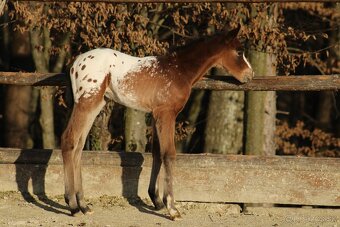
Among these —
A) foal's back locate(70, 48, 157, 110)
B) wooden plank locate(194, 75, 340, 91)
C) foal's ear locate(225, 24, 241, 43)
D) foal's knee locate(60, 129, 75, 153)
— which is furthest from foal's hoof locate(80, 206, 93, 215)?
foal's ear locate(225, 24, 241, 43)

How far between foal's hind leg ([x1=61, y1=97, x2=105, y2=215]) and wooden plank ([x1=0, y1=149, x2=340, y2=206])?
643mm

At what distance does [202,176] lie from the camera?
8.61 meters

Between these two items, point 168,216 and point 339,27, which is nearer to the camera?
point 168,216

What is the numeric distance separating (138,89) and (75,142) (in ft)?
2.46

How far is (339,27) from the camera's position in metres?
14.6

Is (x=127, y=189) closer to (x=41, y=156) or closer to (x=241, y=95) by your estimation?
(x=41, y=156)

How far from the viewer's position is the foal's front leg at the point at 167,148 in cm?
790

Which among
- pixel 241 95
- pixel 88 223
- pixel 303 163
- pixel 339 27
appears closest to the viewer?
pixel 88 223

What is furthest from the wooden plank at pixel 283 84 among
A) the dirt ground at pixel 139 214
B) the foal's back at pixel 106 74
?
the dirt ground at pixel 139 214

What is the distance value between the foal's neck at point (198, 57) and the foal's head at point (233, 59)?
0.05 meters

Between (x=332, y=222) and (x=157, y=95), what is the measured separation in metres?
2.00

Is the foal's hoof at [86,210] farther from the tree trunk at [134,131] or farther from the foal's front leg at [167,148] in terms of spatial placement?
the tree trunk at [134,131]

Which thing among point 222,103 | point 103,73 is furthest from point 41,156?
point 222,103

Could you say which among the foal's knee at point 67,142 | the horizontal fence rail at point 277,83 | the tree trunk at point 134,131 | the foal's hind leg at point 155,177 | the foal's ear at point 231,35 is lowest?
the foal's hind leg at point 155,177
